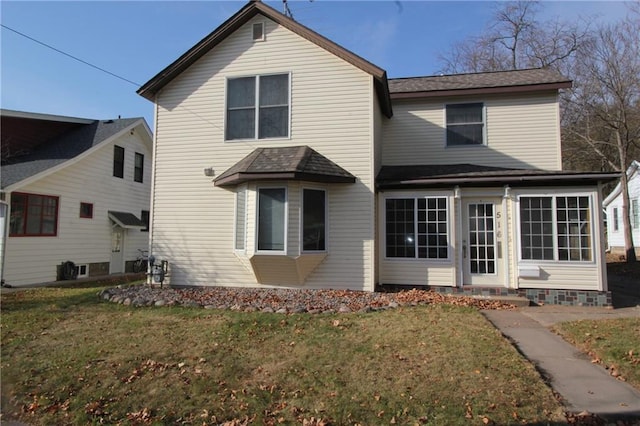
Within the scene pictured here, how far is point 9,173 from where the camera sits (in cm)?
1315

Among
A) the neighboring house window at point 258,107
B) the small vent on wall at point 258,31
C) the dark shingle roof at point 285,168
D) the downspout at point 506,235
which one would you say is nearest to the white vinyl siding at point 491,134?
the downspout at point 506,235

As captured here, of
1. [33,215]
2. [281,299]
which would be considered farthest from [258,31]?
[33,215]

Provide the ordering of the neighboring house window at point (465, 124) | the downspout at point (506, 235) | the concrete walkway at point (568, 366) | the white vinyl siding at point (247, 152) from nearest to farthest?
the concrete walkway at point (568, 366) < the downspout at point (506, 235) < the white vinyl siding at point (247, 152) < the neighboring house window at point (465, 124)

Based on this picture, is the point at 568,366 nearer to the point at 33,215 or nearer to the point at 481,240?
the point at 481,240

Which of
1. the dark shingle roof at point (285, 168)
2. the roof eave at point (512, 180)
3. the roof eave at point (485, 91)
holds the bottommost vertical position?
the roof eave at point (512, 180)

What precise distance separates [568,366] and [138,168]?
1853cm

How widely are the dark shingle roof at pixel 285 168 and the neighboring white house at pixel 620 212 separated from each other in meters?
21.5

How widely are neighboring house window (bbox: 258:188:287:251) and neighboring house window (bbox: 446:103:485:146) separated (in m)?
5.81

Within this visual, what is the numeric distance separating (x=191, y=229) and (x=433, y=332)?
711 cm

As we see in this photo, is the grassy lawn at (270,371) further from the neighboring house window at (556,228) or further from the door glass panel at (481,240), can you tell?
the neighboring house window at (556,228)

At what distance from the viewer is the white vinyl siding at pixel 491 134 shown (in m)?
11.2

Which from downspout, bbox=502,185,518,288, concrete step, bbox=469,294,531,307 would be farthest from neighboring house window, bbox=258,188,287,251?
downspout, bbox=502,185,518,288

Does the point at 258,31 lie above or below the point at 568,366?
above

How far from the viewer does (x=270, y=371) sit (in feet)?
15.9
